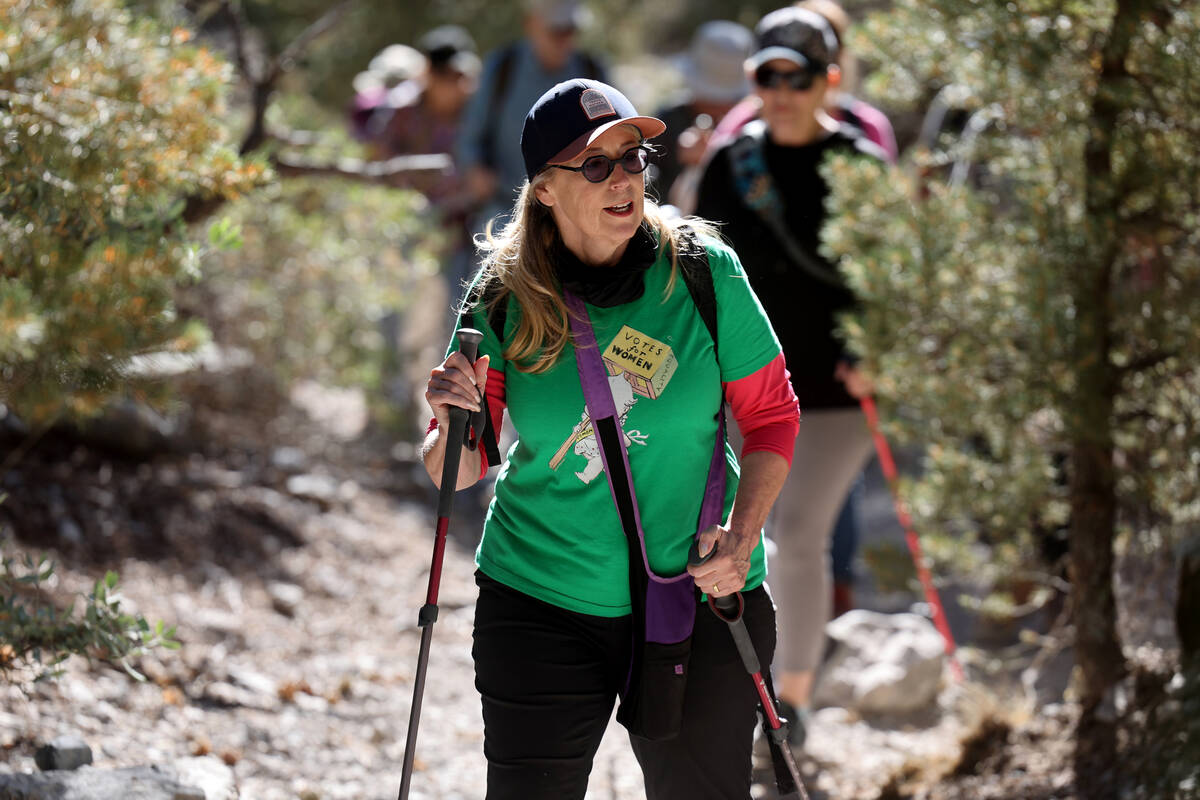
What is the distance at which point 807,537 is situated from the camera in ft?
15.8

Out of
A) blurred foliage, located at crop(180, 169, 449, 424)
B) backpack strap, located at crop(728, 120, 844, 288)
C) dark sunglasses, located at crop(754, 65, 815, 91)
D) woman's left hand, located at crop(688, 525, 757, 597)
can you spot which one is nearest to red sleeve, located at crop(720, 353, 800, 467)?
woman's left hand, located at crop(688, 525, 757, 597)

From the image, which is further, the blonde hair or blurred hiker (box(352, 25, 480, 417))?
blurred hiker (box(352, 25, 480, 417))

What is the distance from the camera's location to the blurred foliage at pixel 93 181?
11.2ft

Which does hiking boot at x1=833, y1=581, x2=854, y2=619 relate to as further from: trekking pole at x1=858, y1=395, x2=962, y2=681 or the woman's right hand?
the woman's right hand

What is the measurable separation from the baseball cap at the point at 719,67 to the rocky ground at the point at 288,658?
9.84ft

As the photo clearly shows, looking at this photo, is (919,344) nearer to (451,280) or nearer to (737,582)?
(737,582)

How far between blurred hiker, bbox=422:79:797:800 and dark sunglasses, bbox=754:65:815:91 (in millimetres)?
2033

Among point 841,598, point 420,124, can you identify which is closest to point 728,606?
point 841,598

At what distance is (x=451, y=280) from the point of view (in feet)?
28.1

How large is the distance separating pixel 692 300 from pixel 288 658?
10.7ft

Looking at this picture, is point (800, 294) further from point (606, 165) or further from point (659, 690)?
point (659, 690)

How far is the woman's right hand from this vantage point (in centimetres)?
270

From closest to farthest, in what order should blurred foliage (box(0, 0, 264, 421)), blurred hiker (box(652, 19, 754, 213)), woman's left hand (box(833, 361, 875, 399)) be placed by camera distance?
1. blurred foliage (box(0, 0, 264, 421))
2. woman's left hand (box(833, 361, 875, 399))
3. blurred hiker (box(652, 19, 754, 213))

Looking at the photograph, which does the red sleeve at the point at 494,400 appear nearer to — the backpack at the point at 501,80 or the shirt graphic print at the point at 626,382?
the shirt graphic print at the point at 626,382
